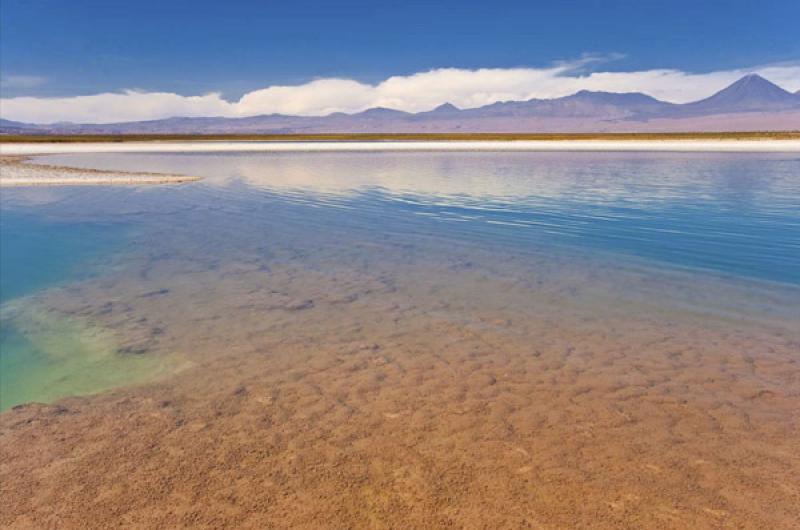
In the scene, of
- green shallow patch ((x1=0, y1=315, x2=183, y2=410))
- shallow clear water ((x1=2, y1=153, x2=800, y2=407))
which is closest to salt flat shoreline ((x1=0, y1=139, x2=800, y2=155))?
shallow clear water ((x1=2, y1=153, x2=800, y2=407))

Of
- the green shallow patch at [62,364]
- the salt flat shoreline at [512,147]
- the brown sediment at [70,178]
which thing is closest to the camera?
the green shallow patch at [62,364]

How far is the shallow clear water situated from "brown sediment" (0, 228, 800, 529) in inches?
35.7

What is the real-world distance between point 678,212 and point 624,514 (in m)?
16.6

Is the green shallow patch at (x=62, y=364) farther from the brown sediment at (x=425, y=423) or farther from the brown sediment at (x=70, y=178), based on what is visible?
the brown sediment at (x=70, y=178)

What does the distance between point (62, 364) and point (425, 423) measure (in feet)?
16.7

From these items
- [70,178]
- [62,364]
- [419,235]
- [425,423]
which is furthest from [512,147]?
[425,423]

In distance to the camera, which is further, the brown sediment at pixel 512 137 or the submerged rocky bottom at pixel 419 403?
the brown sediment at pixel 512 137

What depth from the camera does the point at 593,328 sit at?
26.3ft

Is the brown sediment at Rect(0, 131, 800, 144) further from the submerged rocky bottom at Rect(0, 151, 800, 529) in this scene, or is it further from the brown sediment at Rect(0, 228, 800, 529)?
the brown sediment at Rect(0, 228, 800, 529)

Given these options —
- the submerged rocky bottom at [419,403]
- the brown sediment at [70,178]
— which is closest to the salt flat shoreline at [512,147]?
the brown sediment at [70,178]

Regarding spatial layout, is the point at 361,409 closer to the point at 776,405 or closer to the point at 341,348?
the point at 341,348

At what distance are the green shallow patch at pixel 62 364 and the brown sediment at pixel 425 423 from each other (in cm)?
33

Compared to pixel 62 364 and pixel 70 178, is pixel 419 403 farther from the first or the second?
pixel 70 178

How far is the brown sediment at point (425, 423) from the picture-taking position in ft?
14.0
